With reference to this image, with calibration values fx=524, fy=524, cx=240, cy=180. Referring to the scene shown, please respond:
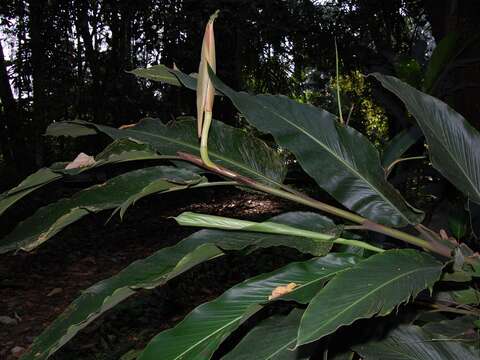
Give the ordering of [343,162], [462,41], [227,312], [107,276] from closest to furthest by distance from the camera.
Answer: [227,312], [343,162], [462,41], [107,276]

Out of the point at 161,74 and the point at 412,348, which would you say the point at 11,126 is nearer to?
the point at 161,74

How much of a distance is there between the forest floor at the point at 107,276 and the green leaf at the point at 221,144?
0.82 m

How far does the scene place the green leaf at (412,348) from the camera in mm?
768

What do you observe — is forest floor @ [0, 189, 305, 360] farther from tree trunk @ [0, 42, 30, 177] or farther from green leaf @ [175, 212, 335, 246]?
tree trunk @ [0, 42, 30, 177]

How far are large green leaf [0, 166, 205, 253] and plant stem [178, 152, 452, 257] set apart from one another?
0.03 m

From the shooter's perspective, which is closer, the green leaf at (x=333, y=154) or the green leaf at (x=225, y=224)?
the green leaf at (x=225, y=224)

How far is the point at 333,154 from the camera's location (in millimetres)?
769

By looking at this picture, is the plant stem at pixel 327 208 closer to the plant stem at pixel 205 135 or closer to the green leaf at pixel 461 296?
the plant stem at pixel 205 135

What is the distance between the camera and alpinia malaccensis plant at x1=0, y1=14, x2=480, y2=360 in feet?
1.99

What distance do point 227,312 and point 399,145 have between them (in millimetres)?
585

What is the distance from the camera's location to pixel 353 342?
2.61 ft

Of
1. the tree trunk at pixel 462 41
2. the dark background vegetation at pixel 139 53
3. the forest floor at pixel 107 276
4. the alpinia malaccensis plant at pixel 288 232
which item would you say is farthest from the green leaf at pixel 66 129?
the dark background vegetation at pixel 139 53

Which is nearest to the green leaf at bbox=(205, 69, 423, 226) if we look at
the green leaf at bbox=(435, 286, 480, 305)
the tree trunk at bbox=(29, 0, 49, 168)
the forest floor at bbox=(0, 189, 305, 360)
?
the green leaf at bbox=(435, 286, 480, 305)

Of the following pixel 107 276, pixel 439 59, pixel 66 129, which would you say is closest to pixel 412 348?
pixel 66 129
